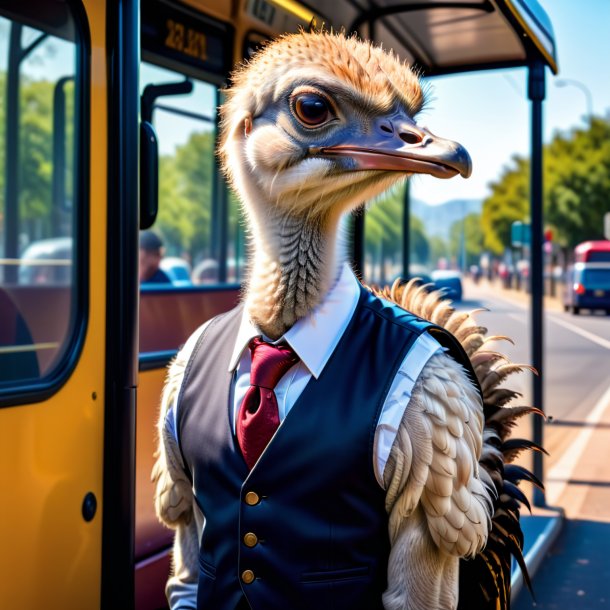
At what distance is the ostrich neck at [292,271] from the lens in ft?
6.02

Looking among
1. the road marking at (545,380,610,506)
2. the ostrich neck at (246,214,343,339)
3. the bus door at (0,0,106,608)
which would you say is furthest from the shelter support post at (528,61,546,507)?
the ostrich neck at (246,214,343,339)

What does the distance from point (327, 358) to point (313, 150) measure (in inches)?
16.3

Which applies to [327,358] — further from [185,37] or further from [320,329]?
[185,37]

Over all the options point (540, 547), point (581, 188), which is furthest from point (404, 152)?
point (581, 188)

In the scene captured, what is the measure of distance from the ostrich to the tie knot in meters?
0.07

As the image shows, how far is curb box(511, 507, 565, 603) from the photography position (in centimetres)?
428

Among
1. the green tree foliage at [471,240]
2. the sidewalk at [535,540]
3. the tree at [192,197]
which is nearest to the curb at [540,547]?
the sidewalk at [535,540]

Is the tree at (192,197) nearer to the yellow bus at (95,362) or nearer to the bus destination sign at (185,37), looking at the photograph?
the bus destination sign at (185,37)

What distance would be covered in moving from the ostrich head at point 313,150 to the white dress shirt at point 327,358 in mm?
38

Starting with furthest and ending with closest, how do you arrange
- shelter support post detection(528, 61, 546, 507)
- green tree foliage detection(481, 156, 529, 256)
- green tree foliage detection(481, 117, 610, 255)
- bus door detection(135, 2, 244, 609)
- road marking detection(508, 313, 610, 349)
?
green tree foliage detection(481, 156, 529, 256), green tree foliage detection(481, 117, 610, 255), road marking detection(508, 313, 610, 349), shelter support post detection(528, 61, 546, 507), bus door detection(135, 2, 244, 609)

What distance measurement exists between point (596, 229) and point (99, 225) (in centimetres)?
4341

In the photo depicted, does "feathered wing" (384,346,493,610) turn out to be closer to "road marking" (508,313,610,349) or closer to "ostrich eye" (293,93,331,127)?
"ostrich eye" (293,93,331,127)

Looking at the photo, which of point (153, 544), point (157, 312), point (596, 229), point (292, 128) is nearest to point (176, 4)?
point (157, 312)

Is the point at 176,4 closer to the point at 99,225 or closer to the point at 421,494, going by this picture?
the point at 99,225
